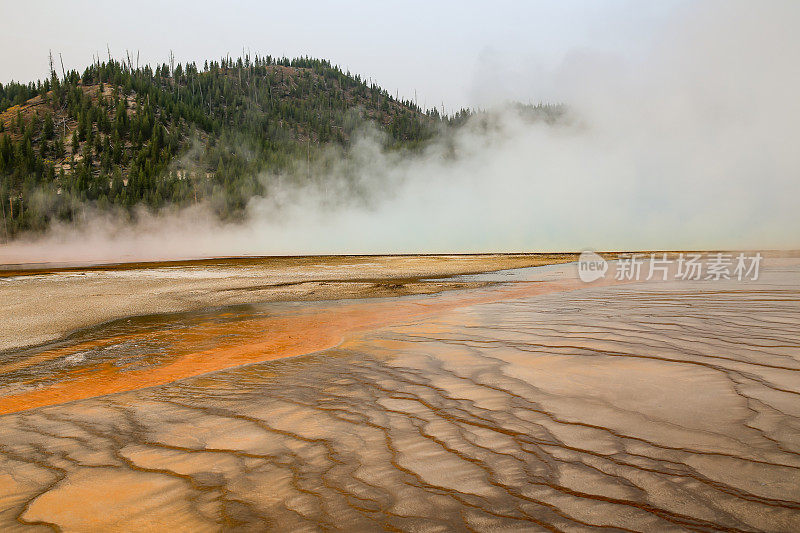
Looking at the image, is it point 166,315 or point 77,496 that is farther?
point 166,315

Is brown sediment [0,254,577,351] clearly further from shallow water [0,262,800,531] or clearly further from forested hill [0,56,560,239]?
forested hill [0,56,560,239]

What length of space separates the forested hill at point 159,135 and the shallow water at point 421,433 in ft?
252

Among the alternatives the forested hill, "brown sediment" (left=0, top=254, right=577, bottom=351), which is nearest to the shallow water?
"brown sediment" (left=0, top=254, right=577, bottom=351)

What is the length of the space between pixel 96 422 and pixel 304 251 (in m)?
59.4

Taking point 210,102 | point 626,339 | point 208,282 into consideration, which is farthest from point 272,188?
point 626,339

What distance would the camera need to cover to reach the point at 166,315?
10.3 metres

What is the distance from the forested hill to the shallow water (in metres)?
76.9

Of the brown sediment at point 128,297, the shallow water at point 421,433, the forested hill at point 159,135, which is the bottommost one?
the brown sediment at point 128,297

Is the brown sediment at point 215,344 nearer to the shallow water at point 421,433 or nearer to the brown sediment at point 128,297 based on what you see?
the shallow water at point 421,433

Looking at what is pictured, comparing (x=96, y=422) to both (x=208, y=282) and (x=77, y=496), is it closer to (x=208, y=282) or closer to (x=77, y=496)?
(x=77, y=496)

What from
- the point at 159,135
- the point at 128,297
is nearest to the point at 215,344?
the point at 128,297

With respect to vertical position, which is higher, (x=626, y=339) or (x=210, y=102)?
(x=210, y=102)

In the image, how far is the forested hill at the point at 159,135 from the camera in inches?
2945

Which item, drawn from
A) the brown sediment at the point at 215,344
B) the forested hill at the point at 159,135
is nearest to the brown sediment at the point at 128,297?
the brown sediment at the point at 215,344
